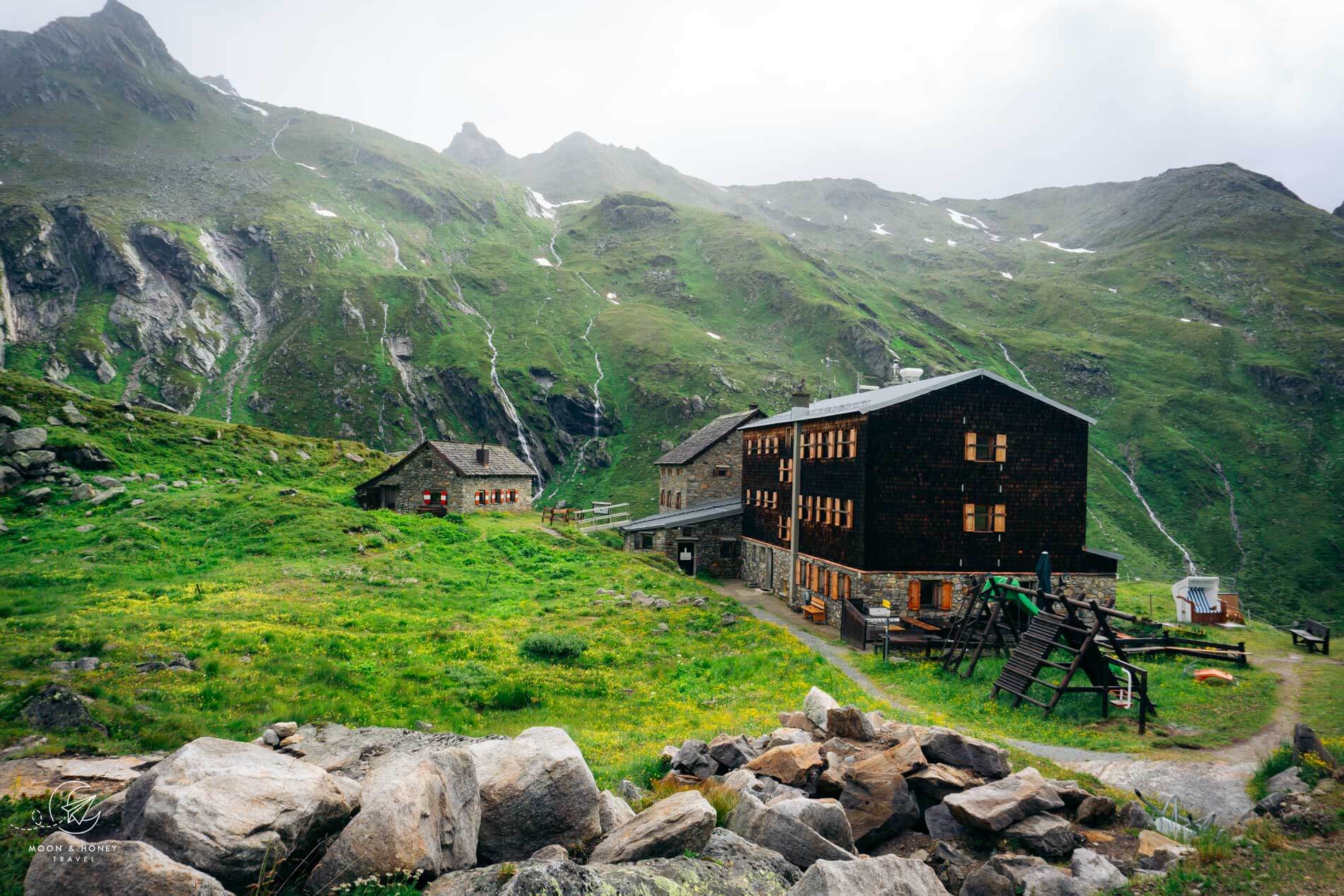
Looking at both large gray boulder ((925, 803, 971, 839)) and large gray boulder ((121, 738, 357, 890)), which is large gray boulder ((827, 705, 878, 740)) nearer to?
large gray boulder ((925, 803, 971, 839))

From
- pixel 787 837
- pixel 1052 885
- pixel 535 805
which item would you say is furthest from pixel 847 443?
pixel 535 805

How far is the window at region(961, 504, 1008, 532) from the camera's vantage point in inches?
1356

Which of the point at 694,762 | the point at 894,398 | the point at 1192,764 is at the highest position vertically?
the point at 894,398

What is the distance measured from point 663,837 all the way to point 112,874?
5865mm

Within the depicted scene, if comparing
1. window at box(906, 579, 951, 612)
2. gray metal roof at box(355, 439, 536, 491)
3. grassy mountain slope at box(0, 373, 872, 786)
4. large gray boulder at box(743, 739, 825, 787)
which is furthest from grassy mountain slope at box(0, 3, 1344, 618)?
large gray boulder at box(743, 739, 825, 787)

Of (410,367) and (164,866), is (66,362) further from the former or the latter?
(164,866)

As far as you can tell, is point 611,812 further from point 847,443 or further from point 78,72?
point 78,72

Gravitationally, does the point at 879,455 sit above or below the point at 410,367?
below

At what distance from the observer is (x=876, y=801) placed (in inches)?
456

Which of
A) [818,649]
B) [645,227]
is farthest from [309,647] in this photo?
[645,227]

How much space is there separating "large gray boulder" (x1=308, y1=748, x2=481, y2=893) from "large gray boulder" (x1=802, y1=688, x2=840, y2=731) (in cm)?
913

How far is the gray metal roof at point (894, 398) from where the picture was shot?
112 ft

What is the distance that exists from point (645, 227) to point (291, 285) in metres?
100

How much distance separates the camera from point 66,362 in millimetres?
84688
